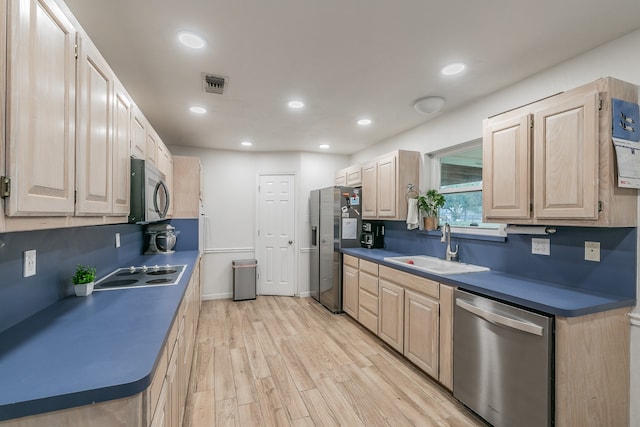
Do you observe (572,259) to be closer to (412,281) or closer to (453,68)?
(412,281)

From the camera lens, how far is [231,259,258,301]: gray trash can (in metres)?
4.68

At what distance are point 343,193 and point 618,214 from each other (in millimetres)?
2909

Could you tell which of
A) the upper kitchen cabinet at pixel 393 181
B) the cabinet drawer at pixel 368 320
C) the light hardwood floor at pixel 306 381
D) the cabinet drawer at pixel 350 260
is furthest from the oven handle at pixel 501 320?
the cabinet drawer at pixel 350 260

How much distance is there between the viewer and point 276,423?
200 centimetres

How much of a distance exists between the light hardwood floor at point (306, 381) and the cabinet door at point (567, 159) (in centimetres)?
156

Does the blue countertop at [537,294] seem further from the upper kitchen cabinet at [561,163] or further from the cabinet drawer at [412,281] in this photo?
the upper kitchen cabinet at [561,163]

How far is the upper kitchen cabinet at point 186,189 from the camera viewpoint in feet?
12.8

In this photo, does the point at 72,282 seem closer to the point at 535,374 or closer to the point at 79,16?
the point at 79,16

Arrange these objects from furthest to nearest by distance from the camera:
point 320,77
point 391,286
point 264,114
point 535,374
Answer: point 264,114
point 391,286
point 320,77
point 535,374

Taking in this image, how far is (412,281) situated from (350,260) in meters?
1.33

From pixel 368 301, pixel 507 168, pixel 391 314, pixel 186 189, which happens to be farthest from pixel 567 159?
pixel 186 189

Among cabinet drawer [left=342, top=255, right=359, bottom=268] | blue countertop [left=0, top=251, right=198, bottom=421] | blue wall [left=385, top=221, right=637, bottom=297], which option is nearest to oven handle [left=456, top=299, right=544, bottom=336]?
blue wall [left=385, top=221, right=637, bottom=297]

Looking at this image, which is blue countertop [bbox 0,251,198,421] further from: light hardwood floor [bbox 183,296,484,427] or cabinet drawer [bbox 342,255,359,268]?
cabinet drawer [bbox 342,255,359,268]

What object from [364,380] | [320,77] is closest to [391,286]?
[364,380]
